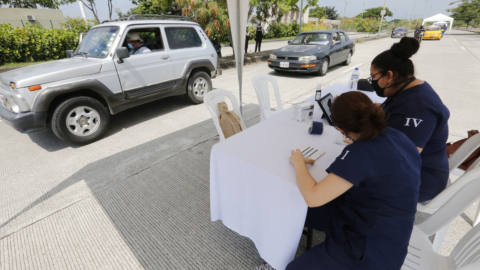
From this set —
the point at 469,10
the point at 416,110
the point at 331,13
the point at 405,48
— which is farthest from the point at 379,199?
the point at 331,13

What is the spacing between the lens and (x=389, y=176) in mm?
1182

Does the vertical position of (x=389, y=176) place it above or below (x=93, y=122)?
above

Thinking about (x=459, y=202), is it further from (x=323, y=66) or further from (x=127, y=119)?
(x=323, y=66)

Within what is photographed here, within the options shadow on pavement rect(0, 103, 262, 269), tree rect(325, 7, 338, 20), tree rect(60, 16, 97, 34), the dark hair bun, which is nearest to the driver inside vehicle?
shadow on pavement rect(0, 103, 262, 269)

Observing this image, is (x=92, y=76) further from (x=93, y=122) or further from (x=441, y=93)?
(x=441, y=93)

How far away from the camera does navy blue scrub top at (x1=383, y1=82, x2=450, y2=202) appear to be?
63.2 inches

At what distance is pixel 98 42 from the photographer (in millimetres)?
4379

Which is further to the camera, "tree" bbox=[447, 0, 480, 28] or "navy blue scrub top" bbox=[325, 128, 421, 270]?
"tree" bbox=[447, 0, 480, 28]

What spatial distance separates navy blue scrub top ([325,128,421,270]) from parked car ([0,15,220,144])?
4073 millimetres

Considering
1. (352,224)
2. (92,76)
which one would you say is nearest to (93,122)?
(92,76)

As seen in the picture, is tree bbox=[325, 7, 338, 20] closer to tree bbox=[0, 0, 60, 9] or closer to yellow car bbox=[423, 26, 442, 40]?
yellow car bbox=[423, 26, 442, 40]

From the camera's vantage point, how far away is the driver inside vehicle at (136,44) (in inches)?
180

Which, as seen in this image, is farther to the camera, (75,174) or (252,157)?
(75,174)

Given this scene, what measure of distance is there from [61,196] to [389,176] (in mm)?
3406
